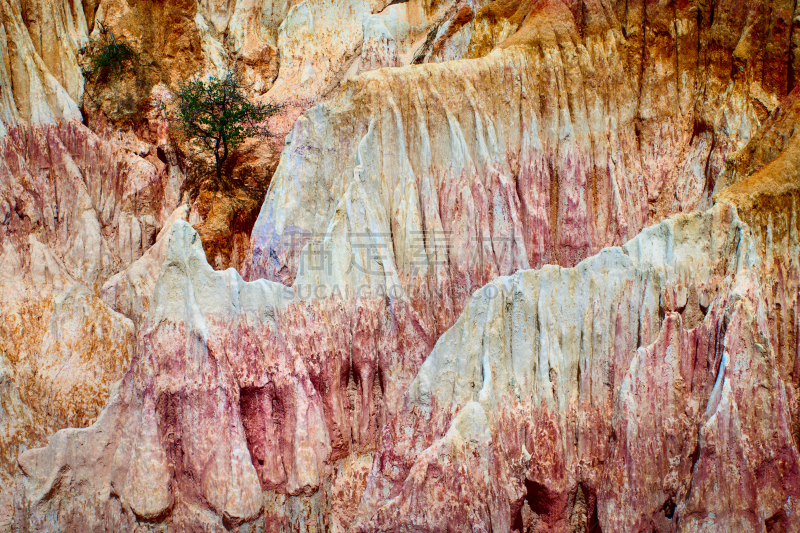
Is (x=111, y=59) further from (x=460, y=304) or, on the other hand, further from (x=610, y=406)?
(x=610, y=406)

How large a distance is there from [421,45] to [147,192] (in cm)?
931

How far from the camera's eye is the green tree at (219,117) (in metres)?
21.2

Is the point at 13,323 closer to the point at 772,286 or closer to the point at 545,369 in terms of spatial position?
the point at 545,369

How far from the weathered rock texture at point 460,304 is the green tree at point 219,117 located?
947 mm

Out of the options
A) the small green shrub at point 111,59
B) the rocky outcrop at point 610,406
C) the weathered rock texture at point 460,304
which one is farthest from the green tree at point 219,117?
the rocky outcrop at point 610,406

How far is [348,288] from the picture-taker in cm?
1500

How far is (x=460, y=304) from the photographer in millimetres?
16156

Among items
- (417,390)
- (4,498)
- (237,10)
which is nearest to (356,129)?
(417,390)

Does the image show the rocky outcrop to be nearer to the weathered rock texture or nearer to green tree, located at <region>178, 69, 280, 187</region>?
the weathered rock texture

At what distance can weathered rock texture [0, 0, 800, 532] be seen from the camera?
481 inches

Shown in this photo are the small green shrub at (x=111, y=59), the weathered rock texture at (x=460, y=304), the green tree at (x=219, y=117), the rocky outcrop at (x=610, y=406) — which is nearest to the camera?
the rocky outcrop at (x=610, y=406)

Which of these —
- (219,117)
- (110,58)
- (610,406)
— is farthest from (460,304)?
(110,58)

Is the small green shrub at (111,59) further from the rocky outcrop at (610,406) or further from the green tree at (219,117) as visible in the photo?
the rocky outcrop at (610,406)

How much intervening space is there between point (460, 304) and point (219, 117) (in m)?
9.75
